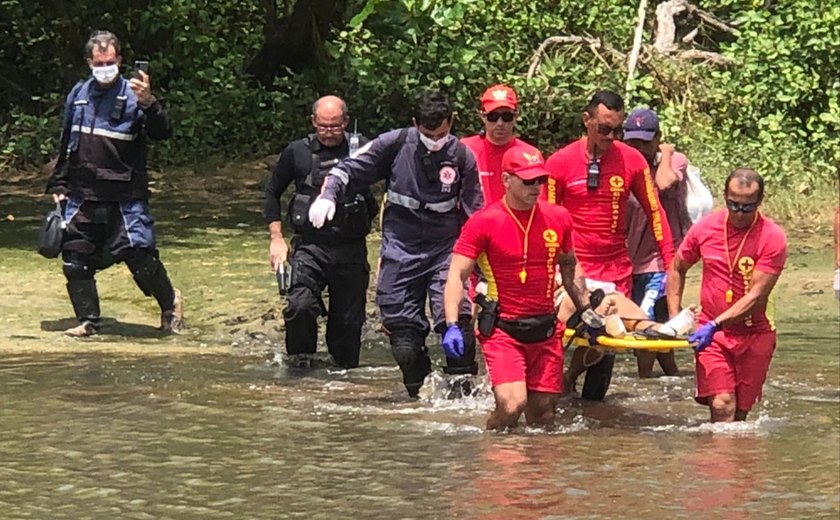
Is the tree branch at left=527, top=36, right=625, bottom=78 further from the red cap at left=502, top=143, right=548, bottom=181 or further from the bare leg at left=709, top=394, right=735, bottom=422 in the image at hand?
the red cap at left=502, top=143, right=548, bottom=181

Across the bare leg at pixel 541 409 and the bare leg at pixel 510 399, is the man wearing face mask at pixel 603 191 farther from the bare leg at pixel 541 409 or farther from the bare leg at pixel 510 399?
the bare leg at pixel 510 399

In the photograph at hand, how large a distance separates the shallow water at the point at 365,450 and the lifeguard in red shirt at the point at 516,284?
31 centimetres

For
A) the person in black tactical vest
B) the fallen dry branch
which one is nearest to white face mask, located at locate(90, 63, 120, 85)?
the person in black tactical vest

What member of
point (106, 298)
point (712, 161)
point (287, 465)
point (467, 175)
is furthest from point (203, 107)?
point (287, 465)

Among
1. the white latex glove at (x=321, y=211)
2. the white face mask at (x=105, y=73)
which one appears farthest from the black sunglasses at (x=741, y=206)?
the white face mask at (x=105, y=73)

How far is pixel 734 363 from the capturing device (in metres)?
7.70

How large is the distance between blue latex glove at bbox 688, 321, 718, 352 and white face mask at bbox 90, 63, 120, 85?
425 centimetres

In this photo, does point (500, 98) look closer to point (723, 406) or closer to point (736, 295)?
point (736, 295)

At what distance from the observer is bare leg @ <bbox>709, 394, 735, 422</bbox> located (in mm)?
7672

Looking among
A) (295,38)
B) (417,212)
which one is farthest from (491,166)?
(295,38)

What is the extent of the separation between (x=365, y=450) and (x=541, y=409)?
973 millimetres

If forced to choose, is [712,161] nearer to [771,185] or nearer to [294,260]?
[771,185]

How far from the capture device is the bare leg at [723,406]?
7.67 m

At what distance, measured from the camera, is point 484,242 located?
24.2 feet
